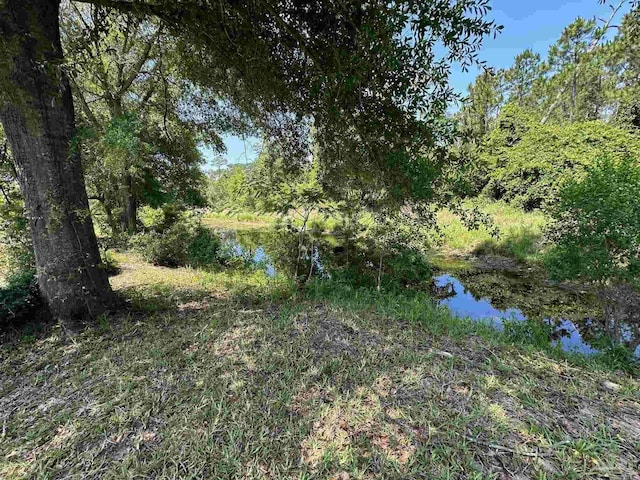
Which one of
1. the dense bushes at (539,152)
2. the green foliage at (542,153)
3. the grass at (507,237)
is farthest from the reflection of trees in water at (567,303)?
the green foliage at (542,153)

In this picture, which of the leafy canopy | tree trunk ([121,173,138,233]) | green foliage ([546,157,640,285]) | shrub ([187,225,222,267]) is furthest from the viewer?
tree trunk ([121,173,138,233])

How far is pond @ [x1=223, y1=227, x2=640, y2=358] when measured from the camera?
4.88 metres

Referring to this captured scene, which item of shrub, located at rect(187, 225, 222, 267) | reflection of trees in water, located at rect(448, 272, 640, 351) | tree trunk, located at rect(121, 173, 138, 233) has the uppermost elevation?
tree trunk, located at rect(121, 173, 138, 233)

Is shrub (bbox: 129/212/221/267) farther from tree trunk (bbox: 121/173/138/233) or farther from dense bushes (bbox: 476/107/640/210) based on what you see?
dense bushes (bbox: 476/107/640/210)

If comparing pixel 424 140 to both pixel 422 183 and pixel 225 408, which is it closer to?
pixel 422 183

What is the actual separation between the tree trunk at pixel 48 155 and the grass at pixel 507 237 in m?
8.41

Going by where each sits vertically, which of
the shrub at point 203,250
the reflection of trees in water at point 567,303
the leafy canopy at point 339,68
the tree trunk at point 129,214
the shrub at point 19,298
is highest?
the leafy canopy at point 339,68

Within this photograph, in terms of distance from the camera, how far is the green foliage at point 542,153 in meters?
10.9

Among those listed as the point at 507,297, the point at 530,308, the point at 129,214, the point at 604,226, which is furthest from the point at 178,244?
the point at 604,226

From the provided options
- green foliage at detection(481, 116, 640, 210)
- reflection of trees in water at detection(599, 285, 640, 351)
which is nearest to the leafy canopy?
reflection of trees in water at detection(599, 285, 640, 351)

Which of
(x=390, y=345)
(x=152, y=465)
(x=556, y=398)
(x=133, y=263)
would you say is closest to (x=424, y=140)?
(x=390, y=345)

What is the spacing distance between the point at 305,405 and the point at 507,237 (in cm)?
1078

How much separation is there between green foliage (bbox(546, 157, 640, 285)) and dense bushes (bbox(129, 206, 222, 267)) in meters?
7.36

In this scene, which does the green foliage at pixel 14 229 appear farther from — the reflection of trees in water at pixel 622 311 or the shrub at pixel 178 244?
the reflection of trees in water at pixel 622 311
